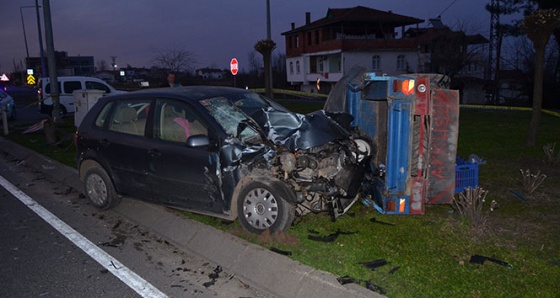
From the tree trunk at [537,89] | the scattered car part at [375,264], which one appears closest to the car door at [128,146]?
the scattered car part at [375,264]

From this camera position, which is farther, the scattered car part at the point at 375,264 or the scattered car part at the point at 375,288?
the scattered car part at the point at 375,264

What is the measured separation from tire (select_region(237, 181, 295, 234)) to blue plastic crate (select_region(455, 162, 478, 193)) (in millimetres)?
2644

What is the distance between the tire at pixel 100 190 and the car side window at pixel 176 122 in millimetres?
1251

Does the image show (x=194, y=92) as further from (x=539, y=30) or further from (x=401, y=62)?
(x=401, y=62)

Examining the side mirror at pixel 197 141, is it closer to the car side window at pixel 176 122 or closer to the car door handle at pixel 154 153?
the car side window at pixel 176 122

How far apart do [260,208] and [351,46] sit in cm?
3877

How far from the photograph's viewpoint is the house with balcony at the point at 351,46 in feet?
140

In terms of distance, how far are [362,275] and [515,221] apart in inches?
98.0

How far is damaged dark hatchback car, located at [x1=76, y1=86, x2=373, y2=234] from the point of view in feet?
17.3

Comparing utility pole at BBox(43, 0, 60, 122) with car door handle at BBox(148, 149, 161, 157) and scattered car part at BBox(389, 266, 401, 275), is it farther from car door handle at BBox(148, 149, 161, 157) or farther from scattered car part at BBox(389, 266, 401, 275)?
scattered car part at BBox(389, 266, 401, 275)

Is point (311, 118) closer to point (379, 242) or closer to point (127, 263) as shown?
point (379, 242)

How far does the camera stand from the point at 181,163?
18.4ft

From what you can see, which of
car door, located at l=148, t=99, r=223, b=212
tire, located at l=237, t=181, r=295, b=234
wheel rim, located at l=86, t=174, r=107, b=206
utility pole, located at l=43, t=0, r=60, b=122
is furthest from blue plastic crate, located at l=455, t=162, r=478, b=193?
utility pole, located at l=43, t=0, r=60, b=122

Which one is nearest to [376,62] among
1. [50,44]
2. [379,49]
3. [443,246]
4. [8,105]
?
[379,49]
